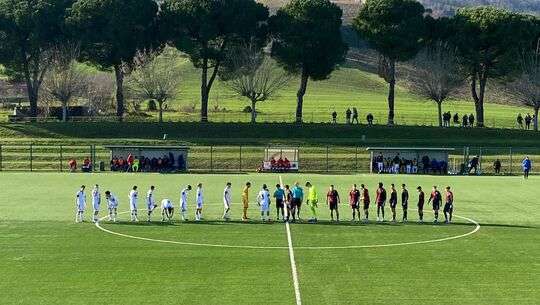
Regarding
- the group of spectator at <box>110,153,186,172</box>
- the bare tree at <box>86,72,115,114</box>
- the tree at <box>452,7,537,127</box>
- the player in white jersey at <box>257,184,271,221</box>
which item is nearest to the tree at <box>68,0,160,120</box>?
the bare tree at <box>86,72,115,114</box>

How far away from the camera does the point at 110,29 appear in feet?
289

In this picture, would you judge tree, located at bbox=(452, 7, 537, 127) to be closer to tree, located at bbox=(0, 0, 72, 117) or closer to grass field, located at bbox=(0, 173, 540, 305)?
tree, located at bbox=(0, 0, 72, 117)

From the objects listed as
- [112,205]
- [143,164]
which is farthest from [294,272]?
[143,164]

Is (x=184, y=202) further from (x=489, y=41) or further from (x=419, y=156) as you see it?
(x=489, y=41)

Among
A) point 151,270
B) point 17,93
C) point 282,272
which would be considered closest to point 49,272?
point 151,270

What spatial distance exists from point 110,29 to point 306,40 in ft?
67.9

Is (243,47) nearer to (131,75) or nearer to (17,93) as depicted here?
(131,75)

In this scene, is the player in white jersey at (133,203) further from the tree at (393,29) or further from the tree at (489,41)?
the tree at (489,41)

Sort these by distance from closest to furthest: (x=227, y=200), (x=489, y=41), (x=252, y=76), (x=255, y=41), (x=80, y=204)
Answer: (x=80, y=204)
(x=227, y=200)
(x=489, y=41)
(x=252, y=76)
(x=255, y=41)

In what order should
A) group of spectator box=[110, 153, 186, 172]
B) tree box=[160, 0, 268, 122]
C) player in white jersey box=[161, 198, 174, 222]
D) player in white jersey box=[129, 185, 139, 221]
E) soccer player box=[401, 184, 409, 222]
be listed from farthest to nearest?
tree box=[160, 0, 268, 122], group of spectator box=[110, 153, 186, 172], player in white jersey box=[161, 198, 174, 222], soccer player box=[401, 184, 409, 222], player in white jersey box=[129, 185, 139, 221]

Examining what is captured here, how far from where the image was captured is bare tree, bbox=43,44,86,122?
88.8m

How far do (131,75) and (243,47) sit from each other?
14738 mm

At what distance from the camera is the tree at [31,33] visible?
88938 mm

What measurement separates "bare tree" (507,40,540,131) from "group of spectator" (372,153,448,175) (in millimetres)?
26143
